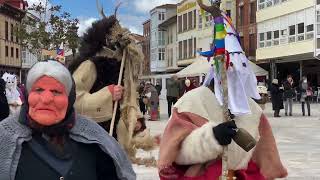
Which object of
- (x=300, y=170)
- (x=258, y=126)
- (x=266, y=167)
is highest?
(x=258, y=126)

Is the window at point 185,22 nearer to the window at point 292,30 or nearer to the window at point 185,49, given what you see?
the window at point 185,49

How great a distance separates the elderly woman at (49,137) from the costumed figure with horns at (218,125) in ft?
3.39

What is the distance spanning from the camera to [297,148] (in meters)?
12.9

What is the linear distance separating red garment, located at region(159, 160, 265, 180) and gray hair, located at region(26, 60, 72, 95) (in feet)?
4.28

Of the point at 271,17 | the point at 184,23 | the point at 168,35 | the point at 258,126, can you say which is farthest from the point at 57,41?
the point at 168,35

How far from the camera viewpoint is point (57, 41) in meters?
29.8

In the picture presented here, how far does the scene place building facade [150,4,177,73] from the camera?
8169 centimetres

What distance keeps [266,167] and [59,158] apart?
1.77m

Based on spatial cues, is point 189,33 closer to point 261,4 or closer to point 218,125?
point 261,4

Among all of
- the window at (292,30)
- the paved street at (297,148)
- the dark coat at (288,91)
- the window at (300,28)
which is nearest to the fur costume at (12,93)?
the paved street at (297,148)

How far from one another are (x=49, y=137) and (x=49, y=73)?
0.89 feet

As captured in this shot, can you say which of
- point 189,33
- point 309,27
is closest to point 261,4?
point 309,27

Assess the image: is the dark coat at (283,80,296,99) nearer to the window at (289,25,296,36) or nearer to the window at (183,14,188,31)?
the window at (289,25,296,36)

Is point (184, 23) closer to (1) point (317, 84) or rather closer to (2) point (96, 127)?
(1) point (317, 84)
